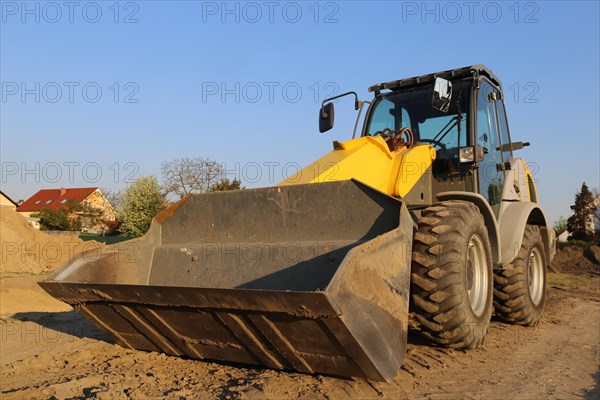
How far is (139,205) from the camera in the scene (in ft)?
120

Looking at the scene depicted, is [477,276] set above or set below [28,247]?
above

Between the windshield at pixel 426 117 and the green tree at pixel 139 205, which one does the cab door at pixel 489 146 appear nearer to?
the windshield at pixel 426 117

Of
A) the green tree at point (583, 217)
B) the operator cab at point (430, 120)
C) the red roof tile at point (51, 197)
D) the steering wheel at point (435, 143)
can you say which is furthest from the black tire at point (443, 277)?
the red roof tile at point (51, 197)

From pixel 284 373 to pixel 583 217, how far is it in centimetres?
3408

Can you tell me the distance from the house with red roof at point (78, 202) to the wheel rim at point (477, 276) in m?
43.0

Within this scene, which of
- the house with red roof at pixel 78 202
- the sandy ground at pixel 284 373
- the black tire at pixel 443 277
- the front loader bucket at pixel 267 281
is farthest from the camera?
the house with red roof at pixel 78 202

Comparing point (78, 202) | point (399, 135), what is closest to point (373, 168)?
point (399, 135)

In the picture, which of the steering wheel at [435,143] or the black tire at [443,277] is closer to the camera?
the black tire at [443,277]

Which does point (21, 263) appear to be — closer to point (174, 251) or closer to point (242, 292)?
point (174, 251)

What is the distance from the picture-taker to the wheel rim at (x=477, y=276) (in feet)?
16.0

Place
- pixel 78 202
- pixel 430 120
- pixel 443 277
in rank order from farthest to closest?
pixel 78 202, pixel 430 120, pixel 443 277

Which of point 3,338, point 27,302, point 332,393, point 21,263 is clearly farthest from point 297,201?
point 21,263

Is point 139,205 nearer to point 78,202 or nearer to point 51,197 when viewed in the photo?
point 78,202

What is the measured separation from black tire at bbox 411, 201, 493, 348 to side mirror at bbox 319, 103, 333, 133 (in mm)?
2015
